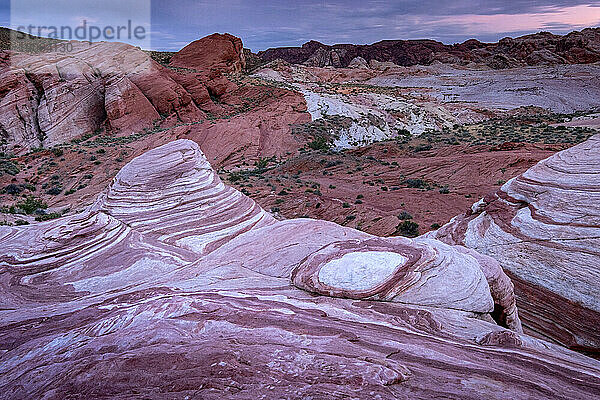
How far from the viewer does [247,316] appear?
3420 mm

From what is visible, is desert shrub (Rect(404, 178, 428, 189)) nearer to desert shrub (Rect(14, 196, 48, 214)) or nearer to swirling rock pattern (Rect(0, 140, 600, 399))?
swirling rock pattern (Rect(0, 140, 600, 399))

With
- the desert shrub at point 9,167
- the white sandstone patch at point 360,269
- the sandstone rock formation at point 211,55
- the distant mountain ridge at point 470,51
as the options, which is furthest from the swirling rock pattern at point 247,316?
the distant mountain ridge at point 470,51

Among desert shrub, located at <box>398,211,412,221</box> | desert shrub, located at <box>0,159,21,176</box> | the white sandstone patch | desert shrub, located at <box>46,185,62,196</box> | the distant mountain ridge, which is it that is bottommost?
desert shrub, located at <box>46,185,62,196</box>

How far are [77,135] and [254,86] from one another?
→ 20364mm

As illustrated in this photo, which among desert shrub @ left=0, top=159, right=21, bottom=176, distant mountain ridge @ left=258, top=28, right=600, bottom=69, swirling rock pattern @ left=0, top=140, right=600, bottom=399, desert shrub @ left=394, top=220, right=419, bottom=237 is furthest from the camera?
distant mountain ridge @ left=258, top=28, right=600, bottom=69

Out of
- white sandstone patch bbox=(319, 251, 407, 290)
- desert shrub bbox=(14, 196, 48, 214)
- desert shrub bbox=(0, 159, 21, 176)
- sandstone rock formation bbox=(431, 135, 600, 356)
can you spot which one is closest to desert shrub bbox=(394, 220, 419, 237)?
sandstone rock formation bbox=(431, 135, 600, 356)

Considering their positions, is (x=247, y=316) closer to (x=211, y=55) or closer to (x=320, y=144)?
(x=320, y=144)

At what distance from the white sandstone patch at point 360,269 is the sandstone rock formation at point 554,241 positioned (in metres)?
2.56

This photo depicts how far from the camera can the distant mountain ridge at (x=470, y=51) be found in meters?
90.1

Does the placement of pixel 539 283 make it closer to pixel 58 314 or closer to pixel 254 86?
pixel 58 314

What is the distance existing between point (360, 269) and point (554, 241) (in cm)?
342

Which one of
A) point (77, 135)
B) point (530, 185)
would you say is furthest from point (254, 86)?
point (530, 185)

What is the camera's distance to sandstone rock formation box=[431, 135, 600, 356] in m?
4.84

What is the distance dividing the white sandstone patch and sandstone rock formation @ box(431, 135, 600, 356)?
2561 millimetres
